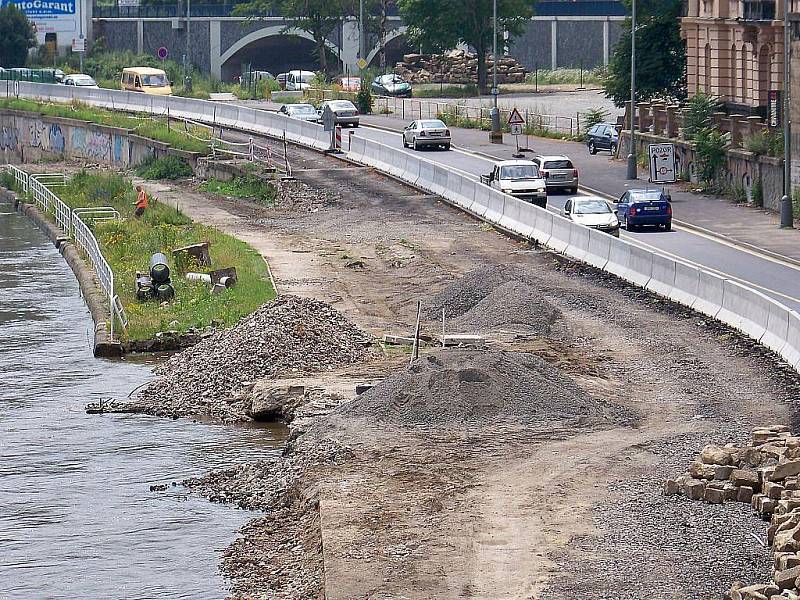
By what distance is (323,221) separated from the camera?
194 ft

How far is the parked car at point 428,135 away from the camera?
7606cm

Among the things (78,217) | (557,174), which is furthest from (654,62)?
(78,217)

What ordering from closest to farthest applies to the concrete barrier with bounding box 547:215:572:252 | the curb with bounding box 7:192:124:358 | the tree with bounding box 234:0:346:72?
the curb with bounding box 7:192:124:358, the concrete barrier with bounding box 547:215:572:252, the tree with bounding box 234:0:346:72

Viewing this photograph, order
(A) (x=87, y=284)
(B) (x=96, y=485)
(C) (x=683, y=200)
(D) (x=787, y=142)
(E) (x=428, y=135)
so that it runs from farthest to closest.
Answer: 1. (E) (x=428, y=135)
2. (C) (x=683, y=200)
3. (D) (x=787, y=142)
4. (A) (x=87, y=284)
5. (B) (x=96, y=485)

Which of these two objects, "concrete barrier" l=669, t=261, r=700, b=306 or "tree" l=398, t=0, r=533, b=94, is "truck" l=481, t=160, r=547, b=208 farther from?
"tree" l=398, t=0, r=533, b=94

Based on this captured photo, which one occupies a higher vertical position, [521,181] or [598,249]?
[521,181]

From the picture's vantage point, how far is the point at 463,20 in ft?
355

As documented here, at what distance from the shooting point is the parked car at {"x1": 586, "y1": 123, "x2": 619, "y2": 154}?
7575cm

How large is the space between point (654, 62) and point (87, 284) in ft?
135

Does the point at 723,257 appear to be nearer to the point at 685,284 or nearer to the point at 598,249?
the point at 598,249

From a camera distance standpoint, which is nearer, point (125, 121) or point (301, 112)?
point (125, 121)

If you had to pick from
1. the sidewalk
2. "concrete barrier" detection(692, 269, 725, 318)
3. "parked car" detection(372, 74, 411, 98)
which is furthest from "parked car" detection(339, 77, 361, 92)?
→ "concrete barrier" detection(692, 269, 725, 318)

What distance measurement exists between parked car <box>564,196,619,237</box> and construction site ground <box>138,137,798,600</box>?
5211 millimetres

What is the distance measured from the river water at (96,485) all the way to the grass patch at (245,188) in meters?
23.7
